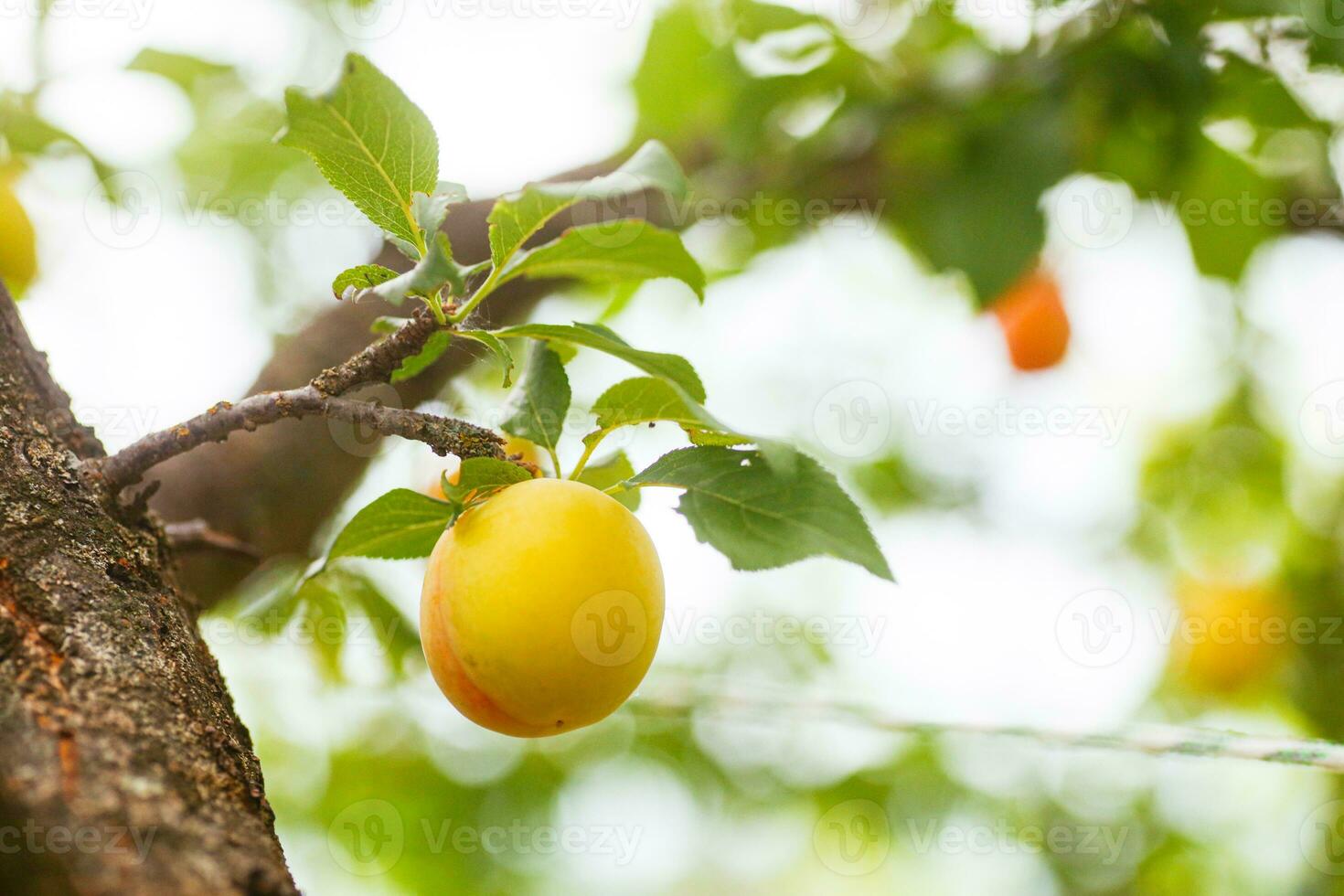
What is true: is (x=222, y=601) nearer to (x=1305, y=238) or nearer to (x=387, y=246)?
(x=387, y=246)

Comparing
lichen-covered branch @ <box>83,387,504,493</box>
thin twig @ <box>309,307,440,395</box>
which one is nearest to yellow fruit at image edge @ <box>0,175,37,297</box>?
lichen-covered branch @ <box>83,387,504,493</box>

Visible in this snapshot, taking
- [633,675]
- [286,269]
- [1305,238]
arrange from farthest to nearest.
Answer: [286,269] → [1305,238] → [633,675]

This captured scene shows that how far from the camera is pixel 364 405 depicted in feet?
2.18

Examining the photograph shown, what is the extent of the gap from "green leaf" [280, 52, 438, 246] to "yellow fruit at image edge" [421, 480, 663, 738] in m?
0.21

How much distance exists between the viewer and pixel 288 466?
138 cm

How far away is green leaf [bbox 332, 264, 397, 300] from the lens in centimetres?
66

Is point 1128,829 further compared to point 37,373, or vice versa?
point 1128,829

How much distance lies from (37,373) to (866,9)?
165 centimetres

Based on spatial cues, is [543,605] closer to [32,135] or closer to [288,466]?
[288,466]

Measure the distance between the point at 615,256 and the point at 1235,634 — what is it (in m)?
2.22

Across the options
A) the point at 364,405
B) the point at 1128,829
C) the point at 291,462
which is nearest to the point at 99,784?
the point at 364,405

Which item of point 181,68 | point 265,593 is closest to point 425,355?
point 265,593

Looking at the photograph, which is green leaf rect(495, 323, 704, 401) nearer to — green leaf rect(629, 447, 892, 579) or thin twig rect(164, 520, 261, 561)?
green leaf rect(629, 447, 892, 579)

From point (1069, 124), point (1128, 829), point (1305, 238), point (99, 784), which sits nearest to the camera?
point (99, 784)
